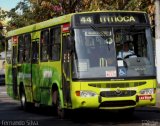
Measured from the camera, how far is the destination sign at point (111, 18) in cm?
1523

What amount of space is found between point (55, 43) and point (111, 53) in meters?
2.34

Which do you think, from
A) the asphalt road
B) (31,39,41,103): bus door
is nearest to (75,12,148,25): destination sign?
the asphalt road

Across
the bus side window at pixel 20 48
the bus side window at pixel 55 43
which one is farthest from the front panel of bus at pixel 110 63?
the bus side window at pixel 20 48

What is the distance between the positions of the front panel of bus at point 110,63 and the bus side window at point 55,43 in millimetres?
1421

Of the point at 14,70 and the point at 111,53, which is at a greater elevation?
the point at 111,53

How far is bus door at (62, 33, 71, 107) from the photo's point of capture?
15.3 meters

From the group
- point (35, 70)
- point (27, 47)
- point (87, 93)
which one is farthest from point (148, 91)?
point (27, 47)

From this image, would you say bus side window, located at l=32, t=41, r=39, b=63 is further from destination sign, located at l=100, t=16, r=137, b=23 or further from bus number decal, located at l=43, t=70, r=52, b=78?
destination sign, located at l=100, t=16, r=137, b=23

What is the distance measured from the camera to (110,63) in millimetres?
14859

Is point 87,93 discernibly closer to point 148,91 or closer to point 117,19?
point 148,91

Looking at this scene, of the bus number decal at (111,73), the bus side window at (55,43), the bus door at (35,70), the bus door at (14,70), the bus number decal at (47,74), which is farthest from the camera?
the bus door at (14,70)

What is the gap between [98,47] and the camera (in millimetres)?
14969

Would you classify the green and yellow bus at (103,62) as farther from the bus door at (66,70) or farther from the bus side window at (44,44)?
the bus side window at (44,44)

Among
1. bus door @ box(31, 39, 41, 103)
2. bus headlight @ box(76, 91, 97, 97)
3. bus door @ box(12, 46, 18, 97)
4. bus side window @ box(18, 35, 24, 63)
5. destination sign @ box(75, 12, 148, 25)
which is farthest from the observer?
bus door @ box(12, 46, 18, 97)
